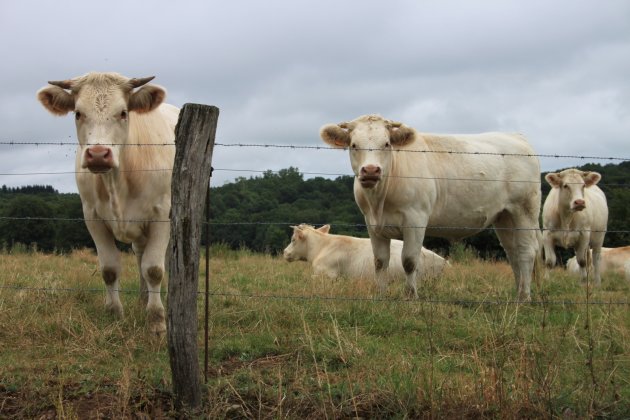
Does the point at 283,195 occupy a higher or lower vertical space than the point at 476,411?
higher

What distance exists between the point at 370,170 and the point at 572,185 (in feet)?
26.3

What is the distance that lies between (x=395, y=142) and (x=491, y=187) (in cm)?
174

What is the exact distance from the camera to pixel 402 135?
9156 millimetres

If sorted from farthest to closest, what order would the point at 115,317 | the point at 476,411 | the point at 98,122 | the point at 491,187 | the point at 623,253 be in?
1. the point at 623,253
2. the point at 491,187
3. the point at 115,317
4. the point at 98,122
5. the point at 476,411

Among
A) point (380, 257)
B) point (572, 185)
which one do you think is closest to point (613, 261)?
point (572, 185)

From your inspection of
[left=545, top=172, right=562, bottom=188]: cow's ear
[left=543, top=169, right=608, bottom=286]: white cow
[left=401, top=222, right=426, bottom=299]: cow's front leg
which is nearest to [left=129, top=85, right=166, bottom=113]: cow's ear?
[left=401, top=222, right=426, bottom=299]: cow's front leg

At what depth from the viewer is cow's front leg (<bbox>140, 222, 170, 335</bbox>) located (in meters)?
6.73

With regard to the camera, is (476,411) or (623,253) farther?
(623,253)

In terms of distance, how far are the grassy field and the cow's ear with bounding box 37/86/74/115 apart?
6.06ft

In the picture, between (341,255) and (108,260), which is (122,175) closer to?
(108,260)

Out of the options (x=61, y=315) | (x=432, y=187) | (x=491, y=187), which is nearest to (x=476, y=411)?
(x=61, y=315)

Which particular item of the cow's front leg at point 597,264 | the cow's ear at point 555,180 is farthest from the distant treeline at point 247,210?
the cow's ear at point 555,180

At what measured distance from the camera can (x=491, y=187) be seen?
9984 mm

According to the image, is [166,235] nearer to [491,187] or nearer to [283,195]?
[491,187]
